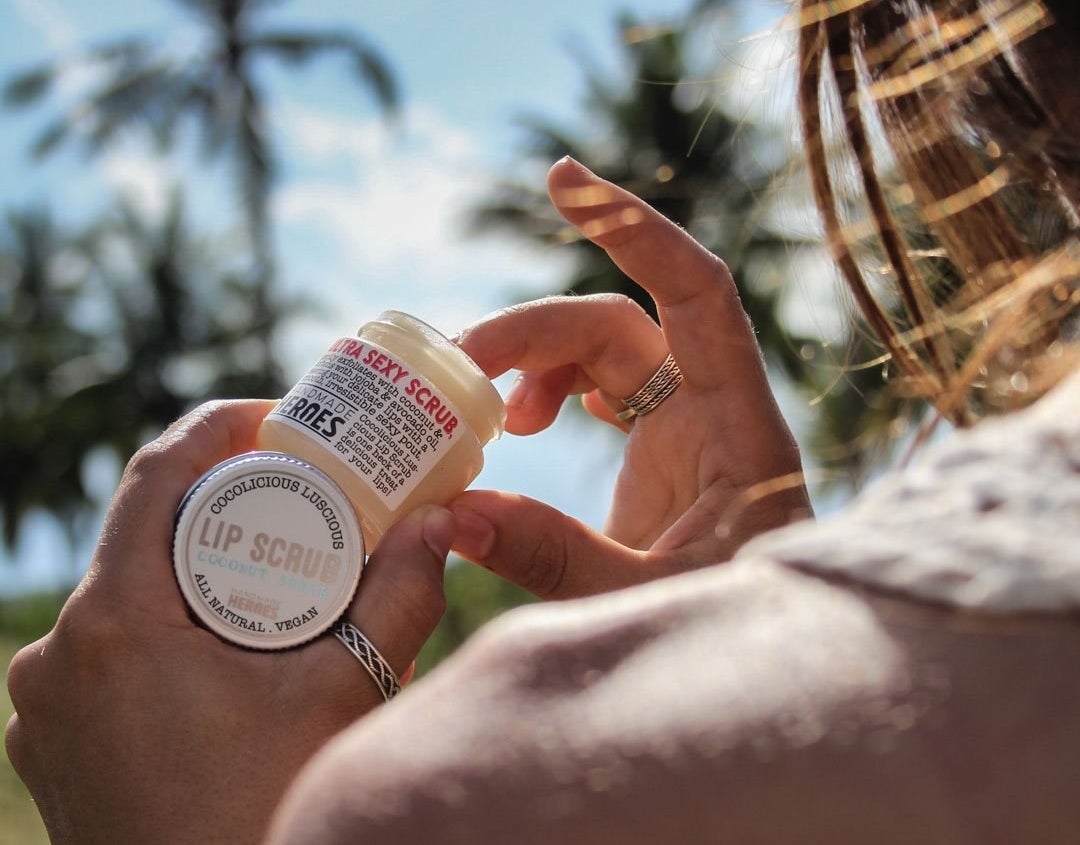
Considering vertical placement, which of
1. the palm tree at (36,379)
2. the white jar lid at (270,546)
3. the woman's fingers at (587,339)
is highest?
the woman's fingers at (587,339)

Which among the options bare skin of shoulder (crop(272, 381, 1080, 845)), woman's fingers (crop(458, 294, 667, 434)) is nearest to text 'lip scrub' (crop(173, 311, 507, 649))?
woman's fingers (crop(458, 294, 667, 434))

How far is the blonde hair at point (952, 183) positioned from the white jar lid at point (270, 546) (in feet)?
2.31

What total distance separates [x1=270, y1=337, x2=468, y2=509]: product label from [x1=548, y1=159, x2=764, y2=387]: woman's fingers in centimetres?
46

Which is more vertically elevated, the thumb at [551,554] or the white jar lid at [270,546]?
the white jar lid at [270,546]

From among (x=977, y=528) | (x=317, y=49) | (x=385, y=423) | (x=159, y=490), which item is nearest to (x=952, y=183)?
(x=977, y=528)

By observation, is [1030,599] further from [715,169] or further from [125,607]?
[715,169]

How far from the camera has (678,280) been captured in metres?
1.70

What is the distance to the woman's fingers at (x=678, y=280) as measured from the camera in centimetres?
169

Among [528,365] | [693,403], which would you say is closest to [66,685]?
[528,365]

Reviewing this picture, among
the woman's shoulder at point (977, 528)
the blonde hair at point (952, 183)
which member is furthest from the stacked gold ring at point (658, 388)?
the woman's shoulder at point (977, 528)

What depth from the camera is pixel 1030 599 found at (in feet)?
1.45

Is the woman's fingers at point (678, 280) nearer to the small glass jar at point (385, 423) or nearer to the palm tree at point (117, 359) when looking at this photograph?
the small glass jar at point (385, 423)

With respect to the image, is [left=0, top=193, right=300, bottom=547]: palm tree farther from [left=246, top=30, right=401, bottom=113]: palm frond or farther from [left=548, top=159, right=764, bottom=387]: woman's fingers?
[left=548, top=159, right=764, bottom=387]: woman's fingers

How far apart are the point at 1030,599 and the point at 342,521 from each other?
104 cm
